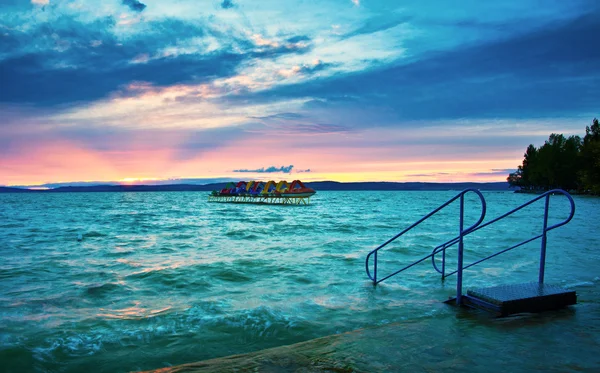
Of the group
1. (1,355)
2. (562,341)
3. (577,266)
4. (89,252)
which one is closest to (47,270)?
(89,252)

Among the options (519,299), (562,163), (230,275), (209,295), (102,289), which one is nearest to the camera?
(519,299)

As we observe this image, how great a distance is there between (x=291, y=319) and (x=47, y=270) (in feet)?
31.9

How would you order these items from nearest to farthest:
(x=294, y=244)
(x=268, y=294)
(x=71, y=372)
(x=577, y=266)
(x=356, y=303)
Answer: (x=71, y=372), (x=356, y=303), (x=268, y=294), (x=577, y=266), (x=294, y=244)

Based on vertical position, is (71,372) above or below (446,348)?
below

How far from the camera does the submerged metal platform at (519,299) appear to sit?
17.2 feet

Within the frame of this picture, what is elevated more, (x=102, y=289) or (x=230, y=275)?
(x=230, y=275)

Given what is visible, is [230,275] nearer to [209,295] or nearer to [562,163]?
[209,295]

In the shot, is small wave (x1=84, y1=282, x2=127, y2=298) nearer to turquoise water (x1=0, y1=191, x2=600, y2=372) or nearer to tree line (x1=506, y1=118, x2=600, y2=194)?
turquoise water (x1=0, y1=191, x2=600, y2=372)

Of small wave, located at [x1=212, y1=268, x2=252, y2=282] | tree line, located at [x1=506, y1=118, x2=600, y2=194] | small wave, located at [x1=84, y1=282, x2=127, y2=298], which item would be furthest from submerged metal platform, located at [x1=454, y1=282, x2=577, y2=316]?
tree line, located at [x1=506, y1=118, x2=600, y2=194]

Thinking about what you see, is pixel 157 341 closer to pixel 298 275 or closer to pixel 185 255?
pixel 298 275

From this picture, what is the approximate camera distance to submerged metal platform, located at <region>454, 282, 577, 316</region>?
5.25 meters

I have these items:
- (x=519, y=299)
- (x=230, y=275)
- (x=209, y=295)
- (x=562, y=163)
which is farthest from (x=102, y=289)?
(x=562, y=163)

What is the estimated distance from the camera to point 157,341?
19.4 feet

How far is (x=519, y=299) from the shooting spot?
17.3ft
